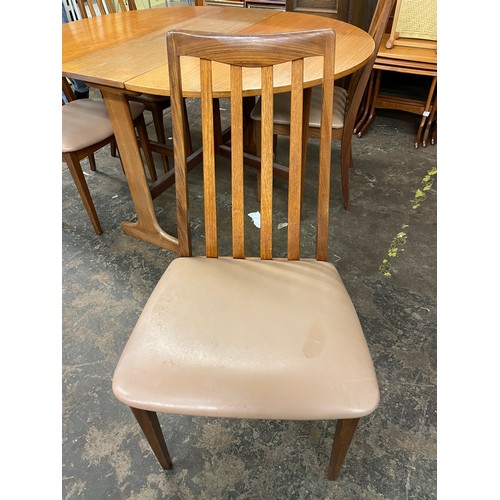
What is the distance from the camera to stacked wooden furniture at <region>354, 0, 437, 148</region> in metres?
2.53

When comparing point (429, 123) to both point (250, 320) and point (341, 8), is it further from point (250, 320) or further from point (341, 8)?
point (250, 320)

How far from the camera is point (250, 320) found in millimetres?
930

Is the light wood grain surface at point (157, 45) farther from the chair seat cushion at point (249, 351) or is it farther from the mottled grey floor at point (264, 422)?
the mottled grey floor at point (264, 422)

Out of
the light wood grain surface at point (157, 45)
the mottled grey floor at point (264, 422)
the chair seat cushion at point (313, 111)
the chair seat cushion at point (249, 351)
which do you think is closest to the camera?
the chair seat cushion at point (249, 351)

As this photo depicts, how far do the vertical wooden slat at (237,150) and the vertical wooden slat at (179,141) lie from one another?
0.14m

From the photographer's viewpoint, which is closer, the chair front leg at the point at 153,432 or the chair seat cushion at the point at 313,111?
the chair front leg at the point at 153,432

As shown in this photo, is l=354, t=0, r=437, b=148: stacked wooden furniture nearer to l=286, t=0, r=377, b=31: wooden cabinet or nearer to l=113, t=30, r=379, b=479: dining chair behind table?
l=286, t=0, r=377, b=31: wooden cabinet

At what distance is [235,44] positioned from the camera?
919mm

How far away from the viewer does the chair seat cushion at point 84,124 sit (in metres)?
1.78

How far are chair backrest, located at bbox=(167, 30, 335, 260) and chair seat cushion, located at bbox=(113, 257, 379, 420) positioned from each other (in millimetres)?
149

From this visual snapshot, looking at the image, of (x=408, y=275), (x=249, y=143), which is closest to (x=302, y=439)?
(x=408, y=275)

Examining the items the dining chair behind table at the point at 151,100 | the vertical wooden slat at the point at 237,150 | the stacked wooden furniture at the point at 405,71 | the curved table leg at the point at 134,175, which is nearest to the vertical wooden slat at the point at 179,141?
the vertical wooden slat at the point at 237,150

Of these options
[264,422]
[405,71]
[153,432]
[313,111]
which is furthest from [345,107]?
[153,432]

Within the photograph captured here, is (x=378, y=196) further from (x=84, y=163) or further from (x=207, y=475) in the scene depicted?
(x=84, y=163)
